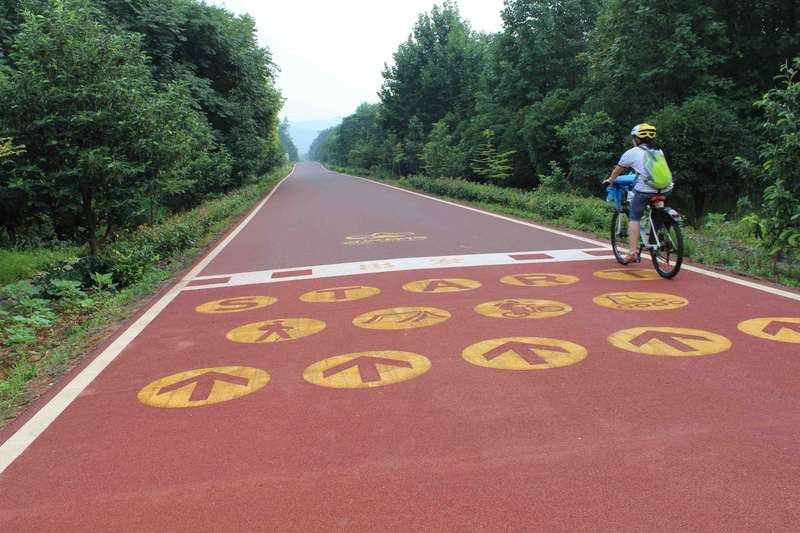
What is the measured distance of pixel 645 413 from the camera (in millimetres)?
3432

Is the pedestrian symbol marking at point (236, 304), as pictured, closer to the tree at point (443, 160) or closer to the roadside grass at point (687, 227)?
the roadside grass at point (687, 227)

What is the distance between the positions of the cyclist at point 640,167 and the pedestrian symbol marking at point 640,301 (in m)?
1.44

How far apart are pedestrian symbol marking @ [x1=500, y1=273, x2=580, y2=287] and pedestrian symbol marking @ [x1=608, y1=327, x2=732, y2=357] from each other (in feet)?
6.77

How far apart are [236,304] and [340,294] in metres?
1.18

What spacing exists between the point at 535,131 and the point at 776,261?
81.8 feet

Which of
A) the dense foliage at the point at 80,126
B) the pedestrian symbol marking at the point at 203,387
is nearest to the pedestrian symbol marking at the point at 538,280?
the pedestrian symbol marking at the point at 203,387

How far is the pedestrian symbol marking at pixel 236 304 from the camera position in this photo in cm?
668

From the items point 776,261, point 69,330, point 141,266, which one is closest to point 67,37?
point 141,266

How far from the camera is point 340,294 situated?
707 centimetres

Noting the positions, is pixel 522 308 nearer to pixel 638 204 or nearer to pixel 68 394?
pixel 638 204

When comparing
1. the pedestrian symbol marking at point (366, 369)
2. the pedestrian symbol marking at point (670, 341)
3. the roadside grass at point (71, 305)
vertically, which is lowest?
the roadside grass at point (71, 305)

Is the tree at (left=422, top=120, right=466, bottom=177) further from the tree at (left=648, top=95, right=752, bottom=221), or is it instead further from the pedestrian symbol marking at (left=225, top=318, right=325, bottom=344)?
the pedestrian symbol marking at (left=225, top=318, right=325, bottom=344)

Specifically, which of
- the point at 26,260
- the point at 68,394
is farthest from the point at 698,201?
the point at 68,394

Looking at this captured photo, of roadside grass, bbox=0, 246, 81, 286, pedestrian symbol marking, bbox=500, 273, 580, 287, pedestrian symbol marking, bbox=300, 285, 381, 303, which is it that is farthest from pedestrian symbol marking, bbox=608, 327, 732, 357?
roadside grass, bbox=0, 246, 81, 286
